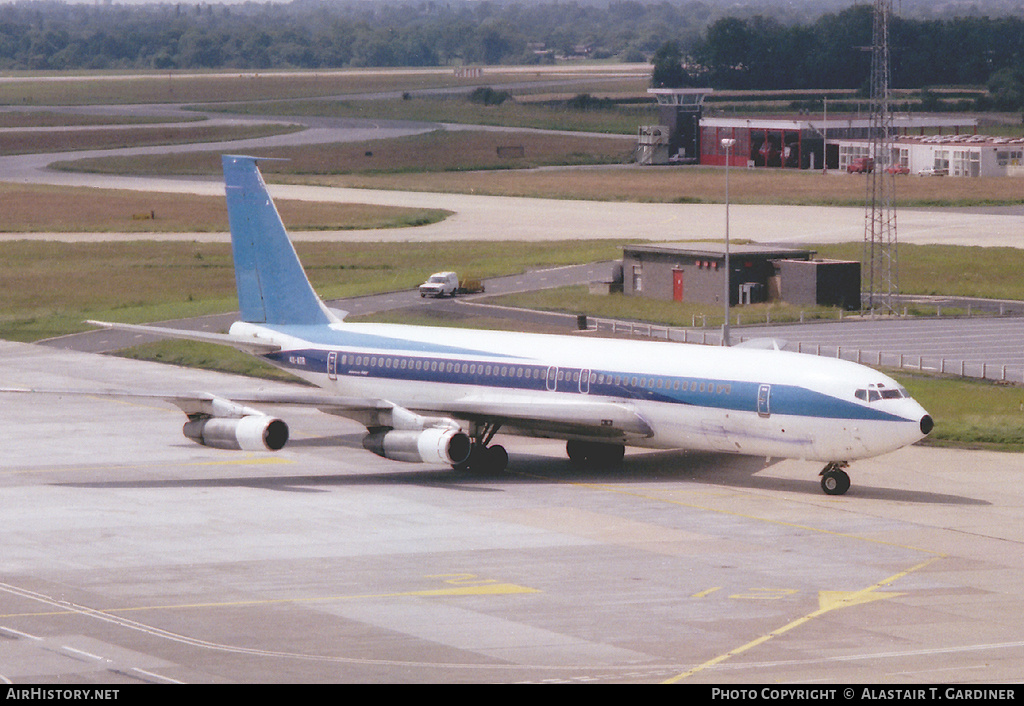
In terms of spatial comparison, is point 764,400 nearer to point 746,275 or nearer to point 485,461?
point 485,461

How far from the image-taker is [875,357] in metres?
80.8

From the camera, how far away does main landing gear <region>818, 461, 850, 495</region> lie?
50188 mm

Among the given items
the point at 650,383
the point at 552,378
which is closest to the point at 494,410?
the point at 552,378

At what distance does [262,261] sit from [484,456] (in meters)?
13.5

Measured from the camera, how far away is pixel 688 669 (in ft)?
99.6

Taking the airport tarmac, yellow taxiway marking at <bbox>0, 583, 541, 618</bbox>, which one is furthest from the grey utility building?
yellow taxiway marking at <bbox>0, 583, 541, 618</bbox>

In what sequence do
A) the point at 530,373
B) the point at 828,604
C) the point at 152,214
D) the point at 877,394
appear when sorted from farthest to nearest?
the point at 152,214, the point at 530,373, the point at 877,394, the point at 828,604

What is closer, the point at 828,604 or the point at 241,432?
the point at 828,604

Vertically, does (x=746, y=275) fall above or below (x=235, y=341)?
below

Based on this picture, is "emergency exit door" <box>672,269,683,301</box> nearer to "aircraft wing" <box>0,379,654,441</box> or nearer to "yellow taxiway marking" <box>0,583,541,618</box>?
"aircraft wing" <box>0,379,654,441</box>

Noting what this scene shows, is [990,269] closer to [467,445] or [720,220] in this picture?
[720,220]

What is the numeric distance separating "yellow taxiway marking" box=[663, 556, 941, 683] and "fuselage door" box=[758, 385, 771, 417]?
9.62m

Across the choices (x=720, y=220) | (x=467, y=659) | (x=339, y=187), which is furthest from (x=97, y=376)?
(x=339, y=187)
